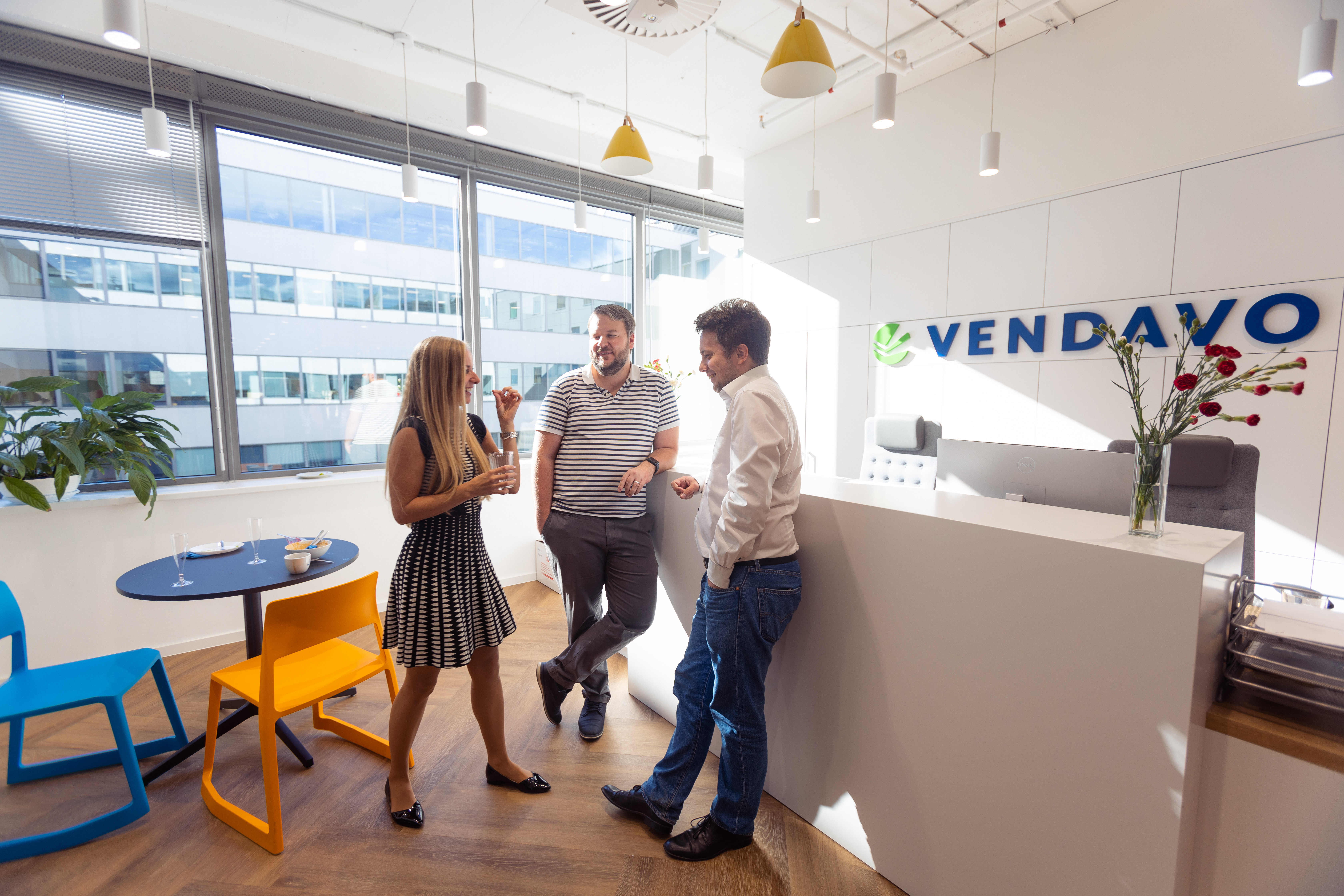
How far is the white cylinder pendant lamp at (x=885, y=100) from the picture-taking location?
112 inches

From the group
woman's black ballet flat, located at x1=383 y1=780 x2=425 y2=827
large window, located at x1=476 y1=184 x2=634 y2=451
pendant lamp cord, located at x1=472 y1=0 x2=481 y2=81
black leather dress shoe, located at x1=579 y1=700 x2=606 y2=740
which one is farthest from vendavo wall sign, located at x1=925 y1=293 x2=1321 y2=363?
woman's black ballet flat, located at x1=383 y1=780 x2=425 y2=827

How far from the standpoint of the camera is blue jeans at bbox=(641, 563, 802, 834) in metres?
1.78

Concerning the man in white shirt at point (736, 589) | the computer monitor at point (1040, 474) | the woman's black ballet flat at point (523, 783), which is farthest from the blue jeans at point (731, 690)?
the computer monitor at point (1040, 474)

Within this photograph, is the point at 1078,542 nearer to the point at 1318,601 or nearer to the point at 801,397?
the point at 1318,601

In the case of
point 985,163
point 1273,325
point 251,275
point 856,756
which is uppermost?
point 985,163

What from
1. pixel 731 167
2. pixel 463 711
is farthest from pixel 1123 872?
pixel 731 167

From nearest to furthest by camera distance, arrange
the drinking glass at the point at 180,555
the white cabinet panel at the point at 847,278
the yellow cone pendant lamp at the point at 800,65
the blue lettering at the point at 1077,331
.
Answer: the yellow cone pendant lamp at the point at 800,65, the drinking glass at the point at 180,555, the blue lettering at the point at 1077,331, the white cabinet panel at the point at 847,278

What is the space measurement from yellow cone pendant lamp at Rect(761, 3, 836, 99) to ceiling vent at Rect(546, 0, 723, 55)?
294 millimetres

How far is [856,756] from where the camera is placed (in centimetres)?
185

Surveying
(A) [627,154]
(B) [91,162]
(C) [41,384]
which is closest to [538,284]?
(A) [627,154]

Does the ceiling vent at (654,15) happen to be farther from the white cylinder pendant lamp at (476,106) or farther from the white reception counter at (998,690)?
the white reception counter at (998,690)

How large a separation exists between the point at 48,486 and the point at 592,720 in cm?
302

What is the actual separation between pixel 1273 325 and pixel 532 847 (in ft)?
13.8

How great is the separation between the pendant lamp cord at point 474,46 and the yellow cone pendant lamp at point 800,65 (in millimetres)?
2133
